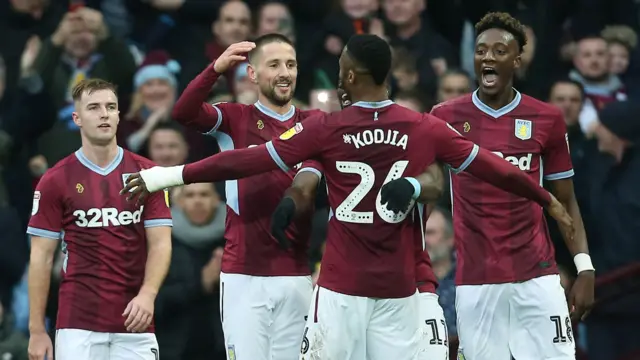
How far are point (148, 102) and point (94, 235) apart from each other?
3.35 m

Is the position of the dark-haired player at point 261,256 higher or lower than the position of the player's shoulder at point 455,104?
lower

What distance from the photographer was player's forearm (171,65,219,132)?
352 inches

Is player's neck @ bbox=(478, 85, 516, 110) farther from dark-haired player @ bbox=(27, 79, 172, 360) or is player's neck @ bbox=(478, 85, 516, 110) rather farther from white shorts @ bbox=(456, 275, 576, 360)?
dark-haired player @ bbox=(27, 79, 172, 360)

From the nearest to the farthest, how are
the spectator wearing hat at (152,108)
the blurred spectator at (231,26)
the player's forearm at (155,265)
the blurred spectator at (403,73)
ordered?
1. the player's forearm at (155,265)
2. the spectator wearing hat at (152,108)
3. the blurred spectator at (403,73)
4. the blurred spectator at (231,26)

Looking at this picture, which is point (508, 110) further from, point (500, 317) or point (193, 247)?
point (193, 247)

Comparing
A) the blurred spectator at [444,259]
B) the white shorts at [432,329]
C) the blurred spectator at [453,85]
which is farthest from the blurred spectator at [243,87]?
the white shorts at [432,329]

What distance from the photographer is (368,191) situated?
7.81 metres

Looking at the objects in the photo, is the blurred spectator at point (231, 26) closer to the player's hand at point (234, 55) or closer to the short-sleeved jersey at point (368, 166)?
the player's hand at point (234, 55)

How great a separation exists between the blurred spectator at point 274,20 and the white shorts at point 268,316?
3.83 metres

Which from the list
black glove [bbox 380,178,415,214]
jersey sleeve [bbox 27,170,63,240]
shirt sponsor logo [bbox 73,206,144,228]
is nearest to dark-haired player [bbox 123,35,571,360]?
black glove [bbox 380,178,415,214]

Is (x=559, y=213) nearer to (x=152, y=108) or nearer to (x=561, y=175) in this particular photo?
(x=561, y=175)

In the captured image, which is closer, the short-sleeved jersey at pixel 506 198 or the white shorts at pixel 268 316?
the short-sleeved jersey at pixel 506 198

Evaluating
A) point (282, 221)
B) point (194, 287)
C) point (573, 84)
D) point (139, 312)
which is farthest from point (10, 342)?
point (573, 84)

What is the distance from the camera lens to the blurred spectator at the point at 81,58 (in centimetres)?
1227
